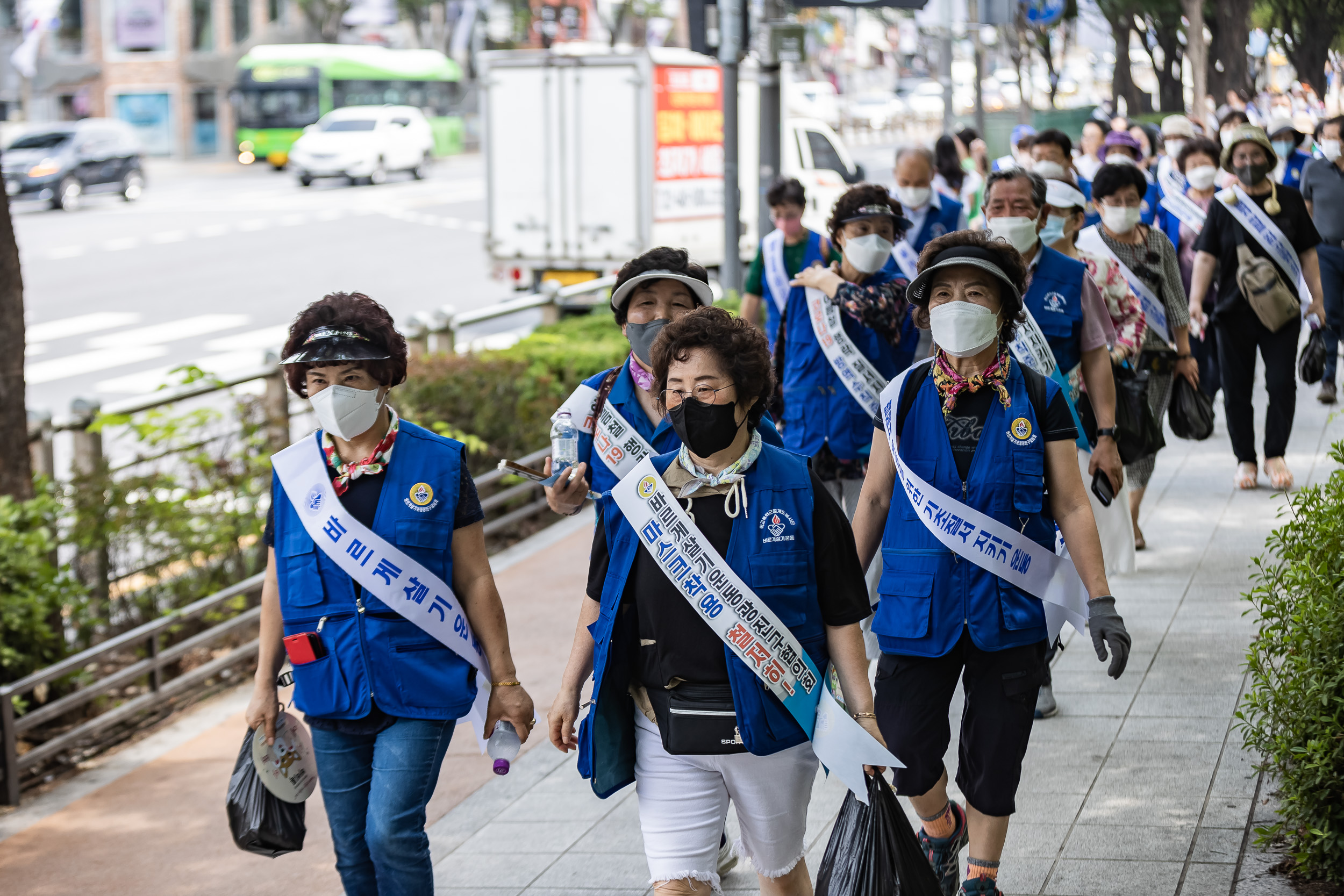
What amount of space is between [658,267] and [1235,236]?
5.15m

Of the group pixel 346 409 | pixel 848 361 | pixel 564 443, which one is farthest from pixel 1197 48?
pixel 346 409

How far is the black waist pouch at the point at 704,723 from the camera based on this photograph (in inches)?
138

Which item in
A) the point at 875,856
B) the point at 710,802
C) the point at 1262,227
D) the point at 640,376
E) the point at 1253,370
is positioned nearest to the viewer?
the point at 875,856

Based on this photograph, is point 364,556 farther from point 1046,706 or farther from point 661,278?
point 1046,706

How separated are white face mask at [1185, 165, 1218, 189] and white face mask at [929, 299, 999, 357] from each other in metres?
6.48

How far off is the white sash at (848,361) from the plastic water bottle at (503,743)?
248 centimetres

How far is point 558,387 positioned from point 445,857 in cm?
556

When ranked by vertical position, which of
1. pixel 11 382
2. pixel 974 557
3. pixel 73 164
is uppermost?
pixel 73 164

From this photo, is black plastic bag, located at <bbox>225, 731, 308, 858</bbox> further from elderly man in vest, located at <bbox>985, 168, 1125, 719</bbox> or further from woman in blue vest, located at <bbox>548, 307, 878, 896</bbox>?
elderly man in vest, located at <bbox>985, 168, 1125, 719</bbox>

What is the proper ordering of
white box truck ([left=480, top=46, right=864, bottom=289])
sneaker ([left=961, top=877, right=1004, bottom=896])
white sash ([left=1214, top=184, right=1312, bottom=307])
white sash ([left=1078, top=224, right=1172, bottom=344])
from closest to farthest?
sneaker ([left=961, top=877, right=1004, bottom=896])
white sash ([left=1078, top=224, right=1172, bottom=344])
white sash ([left=1214, top=184, right=1312, bottom=307])
white box truck ([left=480, top=46, right=864, bottom=289])

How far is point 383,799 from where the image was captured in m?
3.84

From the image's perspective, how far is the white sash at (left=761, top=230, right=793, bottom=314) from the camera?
7090mm

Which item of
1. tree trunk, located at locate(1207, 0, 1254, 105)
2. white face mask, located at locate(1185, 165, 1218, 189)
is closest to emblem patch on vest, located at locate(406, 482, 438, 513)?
white face mask, located at locate(1185, 165, 1218, 189)

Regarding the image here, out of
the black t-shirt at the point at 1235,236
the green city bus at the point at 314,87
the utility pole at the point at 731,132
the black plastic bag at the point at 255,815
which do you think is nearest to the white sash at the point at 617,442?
the black plastic bag at the point at 255,815
